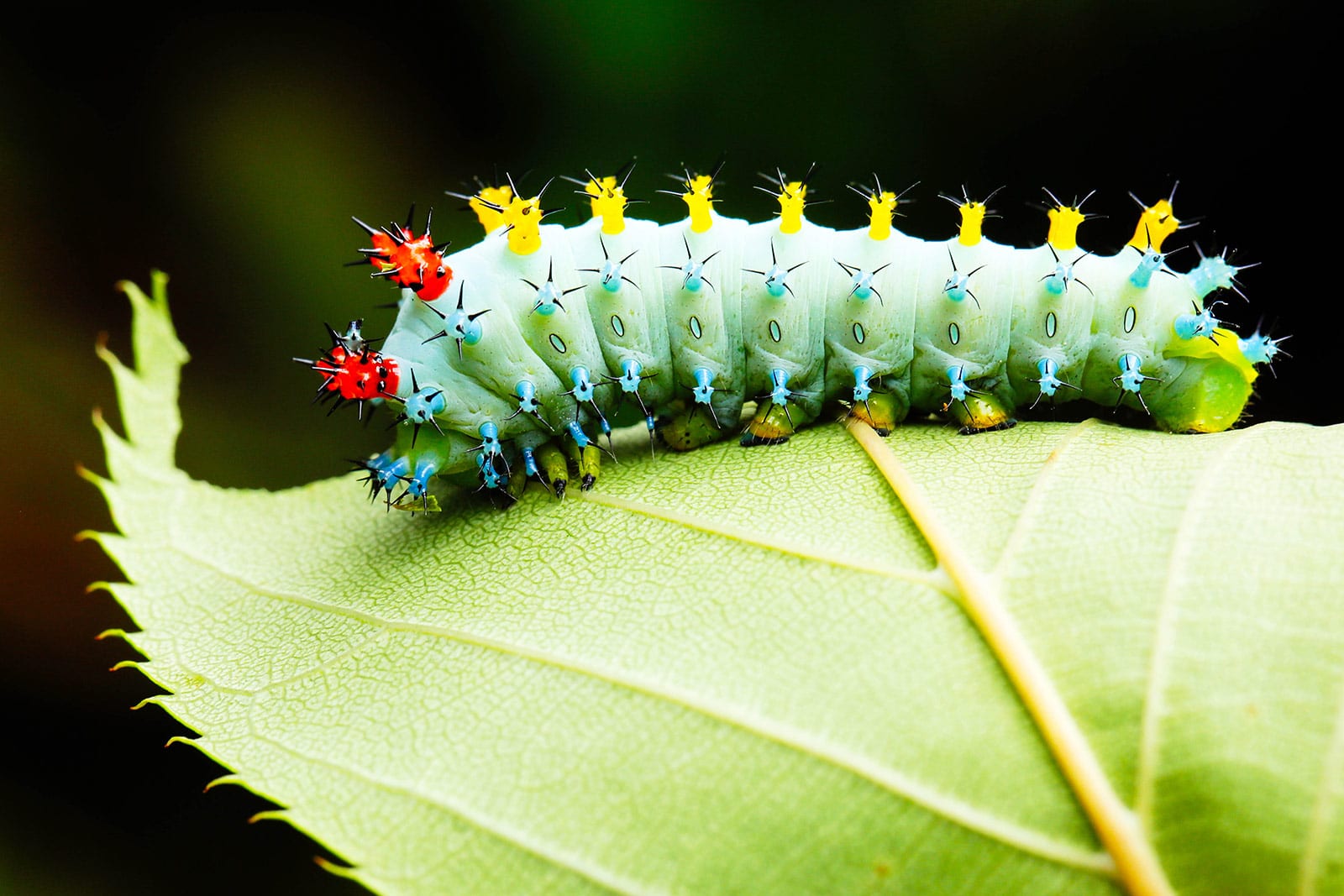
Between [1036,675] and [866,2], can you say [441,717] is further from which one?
[866,2]

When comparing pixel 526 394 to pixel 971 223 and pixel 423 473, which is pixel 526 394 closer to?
pixel 423 473

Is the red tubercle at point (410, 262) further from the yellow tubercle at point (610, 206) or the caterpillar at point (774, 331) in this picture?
the yellow tubercle at point (610, 206)

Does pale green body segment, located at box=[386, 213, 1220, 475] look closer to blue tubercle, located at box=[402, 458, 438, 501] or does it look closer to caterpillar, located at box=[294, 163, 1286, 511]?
caterpillar, located at box=[294, 163, 1286, 511]

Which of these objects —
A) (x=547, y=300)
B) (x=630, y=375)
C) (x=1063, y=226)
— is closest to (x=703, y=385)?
(x=630, y=375)

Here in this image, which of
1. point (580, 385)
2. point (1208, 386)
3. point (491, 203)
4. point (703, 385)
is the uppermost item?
point (491, 203)

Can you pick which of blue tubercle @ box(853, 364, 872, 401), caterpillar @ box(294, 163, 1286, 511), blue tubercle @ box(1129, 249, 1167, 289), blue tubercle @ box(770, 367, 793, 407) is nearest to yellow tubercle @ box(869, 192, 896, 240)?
caterpillar @ box(294, 163, 1286, 511)

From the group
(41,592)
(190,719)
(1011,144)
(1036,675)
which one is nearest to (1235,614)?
(1036,675)
